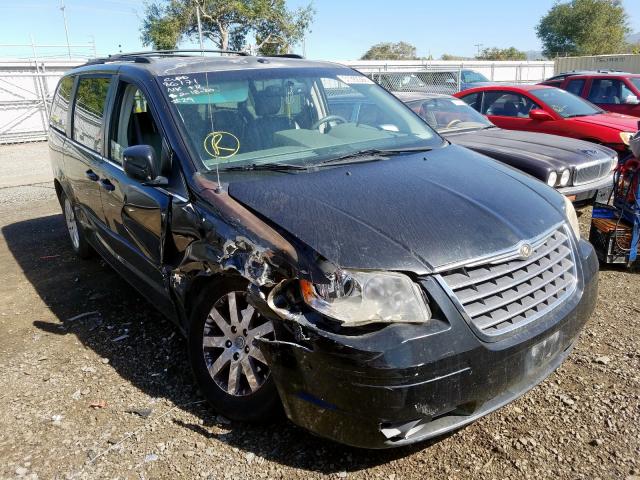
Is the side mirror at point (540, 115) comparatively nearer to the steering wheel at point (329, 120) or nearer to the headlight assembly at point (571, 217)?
the steering wheel at point (329, 120)

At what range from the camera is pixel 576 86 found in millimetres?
11352

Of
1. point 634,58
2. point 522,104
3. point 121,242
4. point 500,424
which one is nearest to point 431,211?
point 500,424

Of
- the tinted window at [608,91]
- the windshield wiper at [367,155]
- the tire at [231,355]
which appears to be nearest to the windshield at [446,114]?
the windshield wiper at [367,155]

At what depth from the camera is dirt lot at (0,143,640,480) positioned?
2562 mm

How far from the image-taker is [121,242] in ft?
13.0

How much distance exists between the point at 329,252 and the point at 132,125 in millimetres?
2092

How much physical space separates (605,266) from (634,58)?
23595 millimetres

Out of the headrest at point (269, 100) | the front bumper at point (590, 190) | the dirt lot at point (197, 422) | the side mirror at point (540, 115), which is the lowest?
the dirt lot at point (197, 422)

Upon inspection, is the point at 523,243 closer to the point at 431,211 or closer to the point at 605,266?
the point at 431,211

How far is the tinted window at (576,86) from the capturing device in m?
11.3

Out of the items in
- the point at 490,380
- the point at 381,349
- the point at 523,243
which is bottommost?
the point at 490,380

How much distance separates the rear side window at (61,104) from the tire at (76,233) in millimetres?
776

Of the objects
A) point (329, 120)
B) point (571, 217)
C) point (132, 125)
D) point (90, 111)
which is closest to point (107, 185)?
point (132, 125)

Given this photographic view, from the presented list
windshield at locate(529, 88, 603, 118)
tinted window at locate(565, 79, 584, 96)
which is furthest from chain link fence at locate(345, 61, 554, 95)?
tinted window at locate(565, 79, 584, 96)
